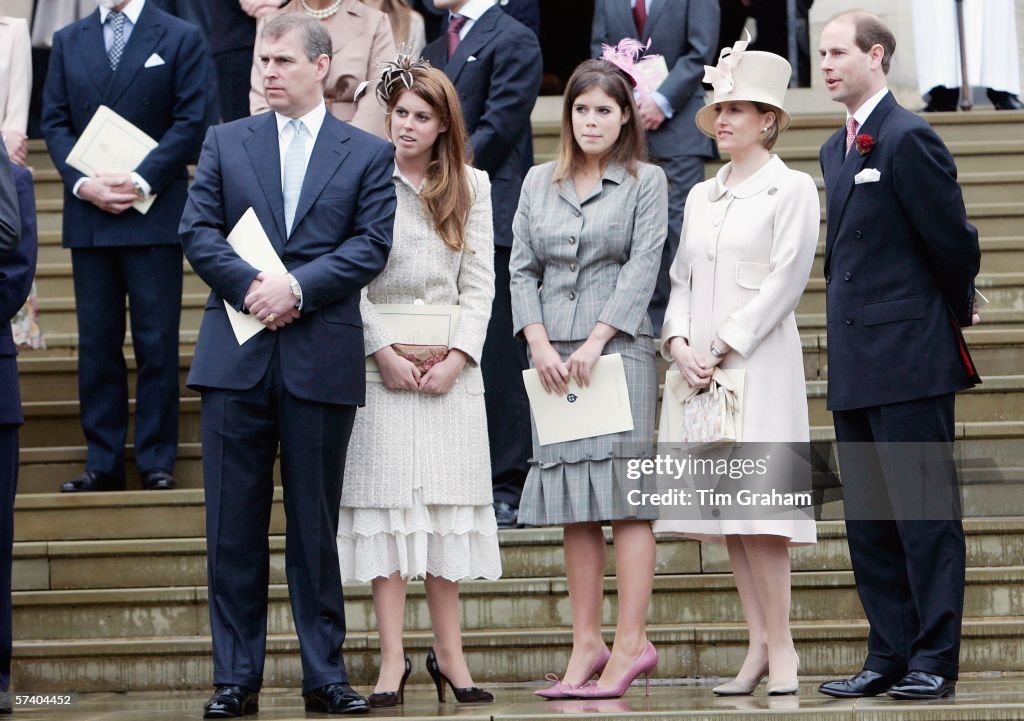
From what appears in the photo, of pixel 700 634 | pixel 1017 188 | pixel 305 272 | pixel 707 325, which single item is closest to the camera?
pixel 305 272

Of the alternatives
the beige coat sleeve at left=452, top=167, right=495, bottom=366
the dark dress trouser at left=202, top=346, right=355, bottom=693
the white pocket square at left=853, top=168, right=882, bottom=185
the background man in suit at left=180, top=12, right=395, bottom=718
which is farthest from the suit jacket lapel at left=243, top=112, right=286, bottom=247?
the white pocket square at left=853, top=168, right=882, bottom=185

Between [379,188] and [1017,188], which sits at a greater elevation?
[1017,188]

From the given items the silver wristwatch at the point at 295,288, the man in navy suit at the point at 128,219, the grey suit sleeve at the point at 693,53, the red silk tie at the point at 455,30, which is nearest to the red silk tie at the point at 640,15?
the grey suit sleeve at the point at 693,53

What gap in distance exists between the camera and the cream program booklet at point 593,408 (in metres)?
6.10

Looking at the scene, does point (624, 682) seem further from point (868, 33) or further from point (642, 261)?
point (868, 33)

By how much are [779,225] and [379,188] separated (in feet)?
4.30

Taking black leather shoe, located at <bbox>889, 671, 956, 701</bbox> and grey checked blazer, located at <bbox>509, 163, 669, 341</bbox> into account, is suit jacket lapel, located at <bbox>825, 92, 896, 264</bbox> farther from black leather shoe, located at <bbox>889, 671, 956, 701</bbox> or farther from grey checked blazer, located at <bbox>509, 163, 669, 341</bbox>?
→ black leather shoe, located at <bbox>889, 671, 956, 701</bbox>

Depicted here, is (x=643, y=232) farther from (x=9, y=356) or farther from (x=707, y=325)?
(x=9, y=356)

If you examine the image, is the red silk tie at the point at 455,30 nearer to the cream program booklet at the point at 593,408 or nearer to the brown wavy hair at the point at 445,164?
the brown wavy hair at the point at 445,164

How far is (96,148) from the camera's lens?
26.0 ft

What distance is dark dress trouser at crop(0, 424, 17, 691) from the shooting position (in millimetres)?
6105

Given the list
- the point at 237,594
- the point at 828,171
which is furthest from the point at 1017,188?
the point at 237,594

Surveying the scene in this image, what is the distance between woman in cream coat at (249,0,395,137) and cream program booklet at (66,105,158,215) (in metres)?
0.52

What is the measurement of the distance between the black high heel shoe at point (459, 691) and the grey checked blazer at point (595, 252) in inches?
46.2
